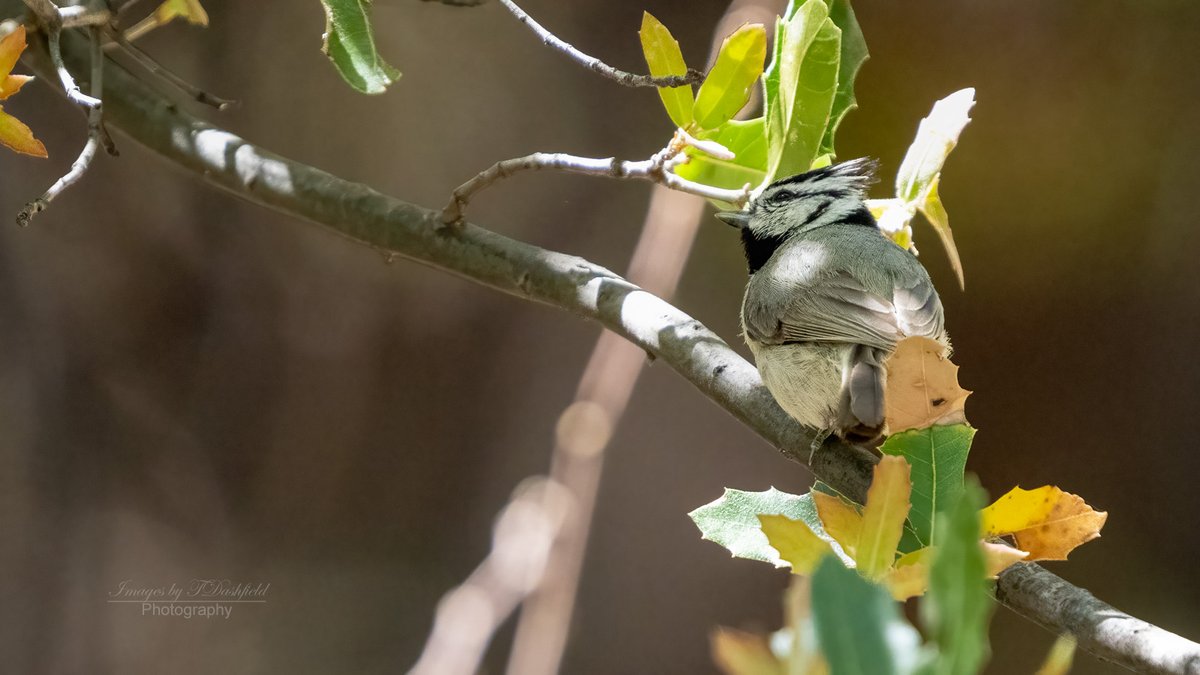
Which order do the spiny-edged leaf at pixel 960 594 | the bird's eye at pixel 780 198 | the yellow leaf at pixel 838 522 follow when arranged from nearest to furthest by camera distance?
the spiny-edged leaf at pixel 960 594 → the yellow leaf at pixel 838 522 → the bird's eye at pixel 780 198

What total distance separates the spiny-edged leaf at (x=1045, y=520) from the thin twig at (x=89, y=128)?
43.2 inches

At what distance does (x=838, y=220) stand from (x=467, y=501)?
158 centimetres

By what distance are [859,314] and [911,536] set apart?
577 mm

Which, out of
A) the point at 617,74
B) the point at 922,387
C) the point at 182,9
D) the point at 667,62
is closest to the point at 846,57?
the point at 667,62

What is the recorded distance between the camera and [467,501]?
296cm

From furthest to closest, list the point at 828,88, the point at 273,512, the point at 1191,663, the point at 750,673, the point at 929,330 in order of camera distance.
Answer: the point at 273,512 → the point at 929,330 → the point at 828,88 → the point at 1191,663 → the point at 750,673

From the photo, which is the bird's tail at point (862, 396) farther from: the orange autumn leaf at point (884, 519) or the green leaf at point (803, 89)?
the orange autumn leaf at point (884, 519)

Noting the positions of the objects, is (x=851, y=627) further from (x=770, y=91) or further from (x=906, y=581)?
(x=770, y=91)

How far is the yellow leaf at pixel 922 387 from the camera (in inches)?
39.2

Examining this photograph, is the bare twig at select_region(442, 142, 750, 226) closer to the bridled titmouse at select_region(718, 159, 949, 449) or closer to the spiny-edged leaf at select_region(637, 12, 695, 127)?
the spiny-edged leaf at select_region(637, 12, 695, 127)

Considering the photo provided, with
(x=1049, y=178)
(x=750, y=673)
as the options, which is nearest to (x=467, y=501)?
(x=1049, y=178)

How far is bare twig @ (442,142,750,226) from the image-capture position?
50.8 inches

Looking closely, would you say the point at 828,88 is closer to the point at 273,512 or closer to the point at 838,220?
the point at 838,220

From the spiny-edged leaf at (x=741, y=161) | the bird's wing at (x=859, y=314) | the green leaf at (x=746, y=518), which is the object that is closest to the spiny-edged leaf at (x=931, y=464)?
the green leaf at (x=746, y=518)
